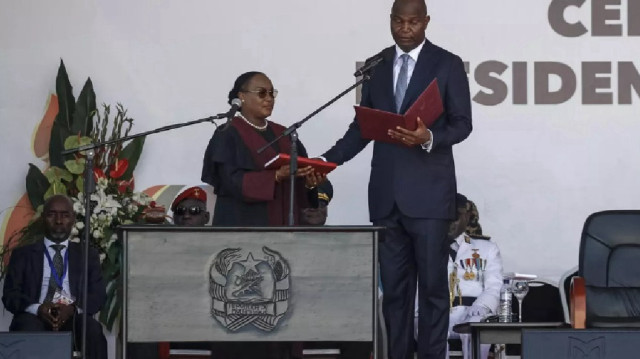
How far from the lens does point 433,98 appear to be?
715cm

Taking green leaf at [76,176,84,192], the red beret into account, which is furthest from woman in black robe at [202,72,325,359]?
green leaf at [76,176,84,192]

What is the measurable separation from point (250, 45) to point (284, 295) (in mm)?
3391

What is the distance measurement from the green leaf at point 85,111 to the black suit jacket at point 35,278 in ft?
3.85

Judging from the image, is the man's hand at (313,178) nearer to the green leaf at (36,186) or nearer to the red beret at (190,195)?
the red beret at (190,195)

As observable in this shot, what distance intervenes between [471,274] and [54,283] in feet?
8.20

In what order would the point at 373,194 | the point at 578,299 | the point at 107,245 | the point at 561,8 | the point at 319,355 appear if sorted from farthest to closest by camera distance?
the point at 561,8
the point at 107,245
the point at 319,355
the point at 373,194
the point at 578,299

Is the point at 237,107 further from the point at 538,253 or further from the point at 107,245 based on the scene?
the point at 538,253

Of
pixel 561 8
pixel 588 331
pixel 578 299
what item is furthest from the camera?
pixel 561 8

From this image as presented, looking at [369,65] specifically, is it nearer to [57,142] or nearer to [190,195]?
[190,195]

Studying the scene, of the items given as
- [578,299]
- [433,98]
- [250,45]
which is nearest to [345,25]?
[250,45]

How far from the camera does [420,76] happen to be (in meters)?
7.54

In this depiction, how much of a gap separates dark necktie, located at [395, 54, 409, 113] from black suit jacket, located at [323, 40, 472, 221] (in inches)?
1.2

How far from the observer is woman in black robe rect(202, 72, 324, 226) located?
796cm

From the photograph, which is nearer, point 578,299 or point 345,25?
point 578,299
